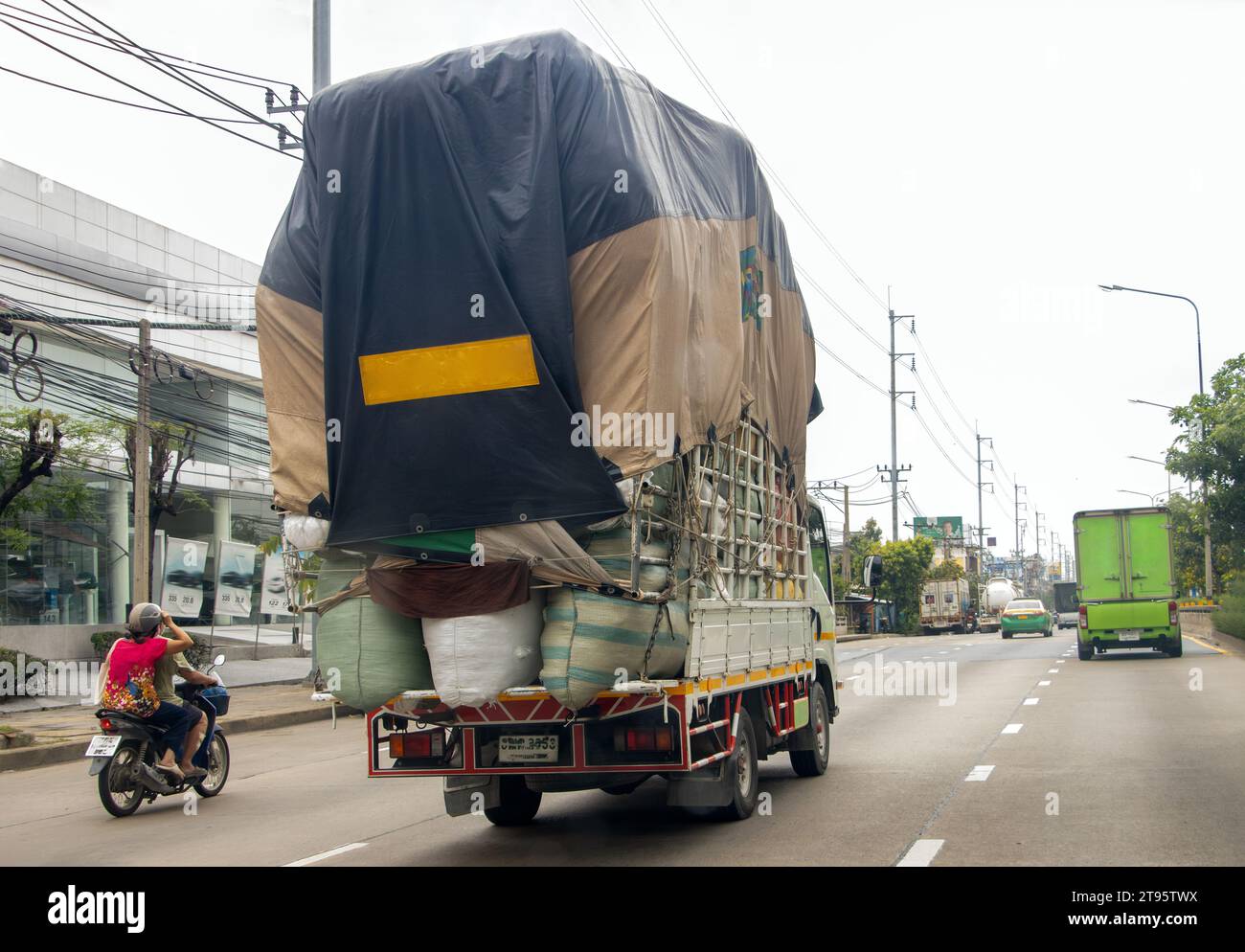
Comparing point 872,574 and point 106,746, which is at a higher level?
point 872,574

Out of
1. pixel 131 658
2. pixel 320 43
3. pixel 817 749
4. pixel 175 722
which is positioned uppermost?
pixel 320 43

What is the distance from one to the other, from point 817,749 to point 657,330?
16.7 feet

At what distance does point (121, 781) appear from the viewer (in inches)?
399

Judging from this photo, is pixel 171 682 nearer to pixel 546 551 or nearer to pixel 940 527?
pixel 546 551

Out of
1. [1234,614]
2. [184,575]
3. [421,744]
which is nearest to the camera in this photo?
[421,744]

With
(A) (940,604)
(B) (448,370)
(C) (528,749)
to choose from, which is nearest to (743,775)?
(C) (528,749)

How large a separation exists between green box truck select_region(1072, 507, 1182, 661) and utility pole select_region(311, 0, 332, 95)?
17.3m

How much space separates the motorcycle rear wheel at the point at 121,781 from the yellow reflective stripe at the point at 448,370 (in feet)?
15.2

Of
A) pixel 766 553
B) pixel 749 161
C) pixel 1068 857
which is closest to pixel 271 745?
pixel 766 553

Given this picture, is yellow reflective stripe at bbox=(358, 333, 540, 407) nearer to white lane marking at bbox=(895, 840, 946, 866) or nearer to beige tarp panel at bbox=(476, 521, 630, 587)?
beige tarp panel at bbox=(476, 521, 630, 587)

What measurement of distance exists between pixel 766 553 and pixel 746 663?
108 cm

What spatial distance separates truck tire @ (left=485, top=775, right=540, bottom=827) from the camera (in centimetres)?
883

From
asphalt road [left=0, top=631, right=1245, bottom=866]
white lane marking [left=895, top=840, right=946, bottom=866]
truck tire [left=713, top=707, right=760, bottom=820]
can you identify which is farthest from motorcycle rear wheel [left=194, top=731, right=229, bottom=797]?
white lane marking [left=895, top=840, right=946, bottom=866]

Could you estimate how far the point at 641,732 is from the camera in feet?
23.9
